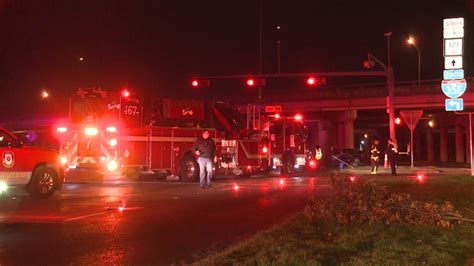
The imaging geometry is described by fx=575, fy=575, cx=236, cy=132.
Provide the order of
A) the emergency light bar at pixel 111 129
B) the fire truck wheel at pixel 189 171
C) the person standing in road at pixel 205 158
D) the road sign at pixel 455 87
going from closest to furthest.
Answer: the person standing in road at pixel 205 158, the emergency light bar at pixel 111 129, the road sign at pixel 455 87, the fire truck wheel at pixel 189 171

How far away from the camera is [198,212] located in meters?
11.7

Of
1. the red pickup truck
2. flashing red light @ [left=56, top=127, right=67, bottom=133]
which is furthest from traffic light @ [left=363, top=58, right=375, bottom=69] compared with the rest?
the red pickup truck

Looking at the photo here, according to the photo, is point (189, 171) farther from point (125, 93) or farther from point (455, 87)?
point (455, 87)

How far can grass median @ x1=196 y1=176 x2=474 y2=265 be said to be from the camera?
6629mm

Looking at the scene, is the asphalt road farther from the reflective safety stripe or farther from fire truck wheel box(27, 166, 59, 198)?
the reflective safety stripe

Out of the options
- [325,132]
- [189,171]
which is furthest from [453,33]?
[325,132]

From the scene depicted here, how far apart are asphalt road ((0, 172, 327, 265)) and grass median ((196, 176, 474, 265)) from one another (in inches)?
29.7

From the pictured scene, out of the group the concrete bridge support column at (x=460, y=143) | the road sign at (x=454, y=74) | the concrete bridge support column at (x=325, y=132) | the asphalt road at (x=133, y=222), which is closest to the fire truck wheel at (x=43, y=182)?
the asphalt road at (x=133, y=222)

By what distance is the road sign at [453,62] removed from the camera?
65.3 feet

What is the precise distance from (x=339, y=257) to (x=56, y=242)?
4297 mm

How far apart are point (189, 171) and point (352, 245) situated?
13228 mm

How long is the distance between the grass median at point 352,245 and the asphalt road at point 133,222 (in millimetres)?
753

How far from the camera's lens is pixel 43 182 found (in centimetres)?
1440

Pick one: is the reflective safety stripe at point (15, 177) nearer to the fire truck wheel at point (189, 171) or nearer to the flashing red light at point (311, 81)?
the fire truck wheel at point (189, 171)
